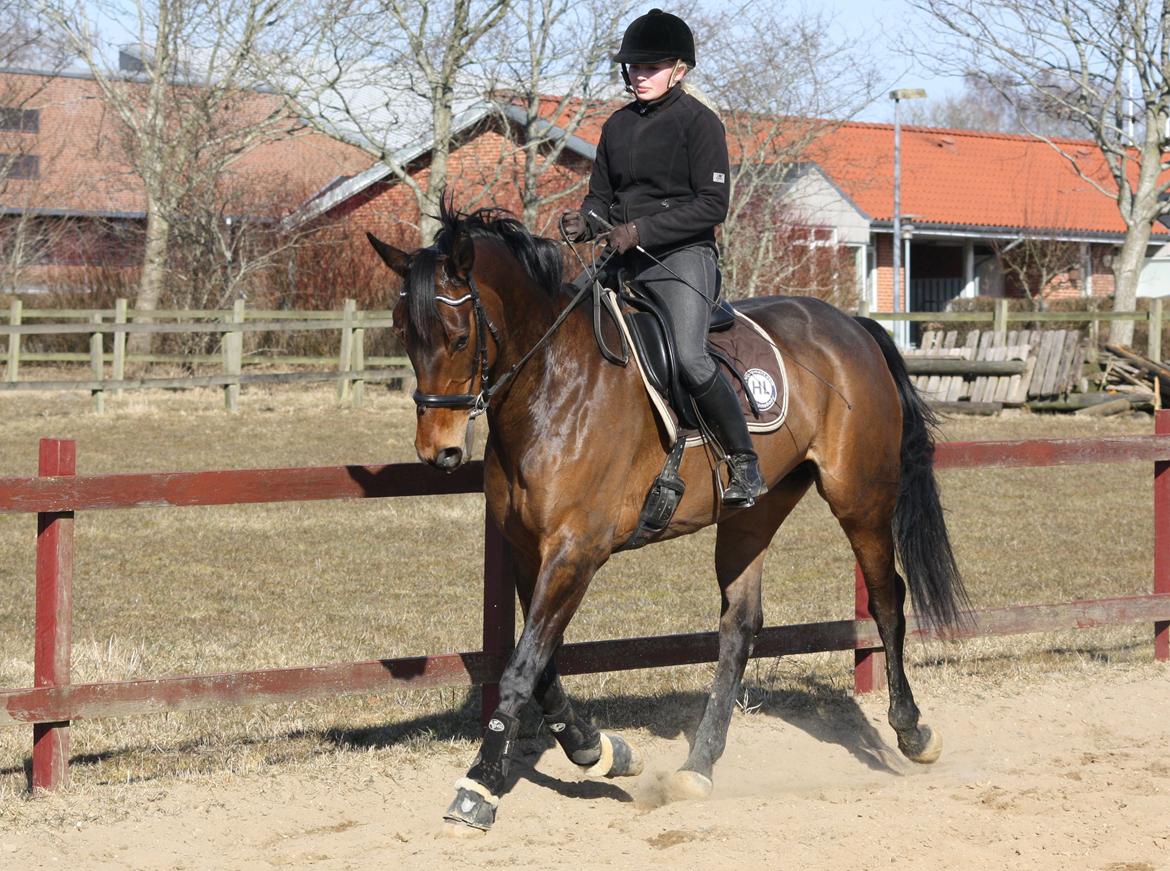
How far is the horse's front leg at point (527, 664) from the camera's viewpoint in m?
5.16

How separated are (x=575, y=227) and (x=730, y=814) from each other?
2452 millimetres

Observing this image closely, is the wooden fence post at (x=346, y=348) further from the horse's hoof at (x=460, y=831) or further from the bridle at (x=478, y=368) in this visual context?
the horse's hoof at (x=460, y=831)

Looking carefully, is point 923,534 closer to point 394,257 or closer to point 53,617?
point 394,257

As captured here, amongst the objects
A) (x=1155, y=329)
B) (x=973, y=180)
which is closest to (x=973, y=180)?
(x=973, y=180)

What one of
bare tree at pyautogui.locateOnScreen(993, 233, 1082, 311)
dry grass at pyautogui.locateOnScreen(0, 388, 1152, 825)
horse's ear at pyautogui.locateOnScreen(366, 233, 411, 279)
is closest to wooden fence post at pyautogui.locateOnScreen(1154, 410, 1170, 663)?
dry grass at pyautogui.locateOnScreen(0, 388, 1152, 825)

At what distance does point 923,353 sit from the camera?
87.8 ft

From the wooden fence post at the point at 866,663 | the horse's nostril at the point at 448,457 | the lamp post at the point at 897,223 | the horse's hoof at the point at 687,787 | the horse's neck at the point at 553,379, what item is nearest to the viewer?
the horse's nostril at the point at 448,457

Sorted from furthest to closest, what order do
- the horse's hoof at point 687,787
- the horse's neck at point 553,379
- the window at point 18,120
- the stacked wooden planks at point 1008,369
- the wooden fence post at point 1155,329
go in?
the window at point 18,120 → the stacked wooden planks at point 1008,369 → the wooden fence post at point 1155,329 → the horse's hoof at point 687,787 → the horse's neck at point 553,379

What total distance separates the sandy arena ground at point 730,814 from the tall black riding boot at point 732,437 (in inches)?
51.3

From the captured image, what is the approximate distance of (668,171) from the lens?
5.76 meters

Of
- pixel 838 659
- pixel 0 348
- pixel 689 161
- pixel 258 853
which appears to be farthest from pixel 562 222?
pixel 0 348

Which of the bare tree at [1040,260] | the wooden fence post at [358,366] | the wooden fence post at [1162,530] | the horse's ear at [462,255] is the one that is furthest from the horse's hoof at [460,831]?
the bare tree at [1040,260]

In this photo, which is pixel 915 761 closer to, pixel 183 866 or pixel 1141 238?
pixel 183 866

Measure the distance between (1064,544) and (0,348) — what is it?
2390 centimetres
